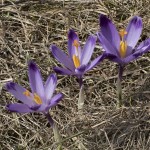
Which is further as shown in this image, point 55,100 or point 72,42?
point 72,42

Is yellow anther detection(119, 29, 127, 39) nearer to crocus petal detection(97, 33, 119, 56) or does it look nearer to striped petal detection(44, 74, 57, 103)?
crocus petal detection(97, 33, 119, 56)

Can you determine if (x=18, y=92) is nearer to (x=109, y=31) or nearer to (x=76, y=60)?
(x=76, y=60)

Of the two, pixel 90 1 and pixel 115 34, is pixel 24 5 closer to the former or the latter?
pixel 90 1

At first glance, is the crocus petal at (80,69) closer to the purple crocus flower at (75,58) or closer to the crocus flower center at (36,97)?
the purple crocus flower at (75,58)

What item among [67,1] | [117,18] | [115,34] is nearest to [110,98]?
[115,34]

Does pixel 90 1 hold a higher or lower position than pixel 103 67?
higher

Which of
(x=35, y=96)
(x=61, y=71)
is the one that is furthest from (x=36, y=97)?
(x=61, y=71)
